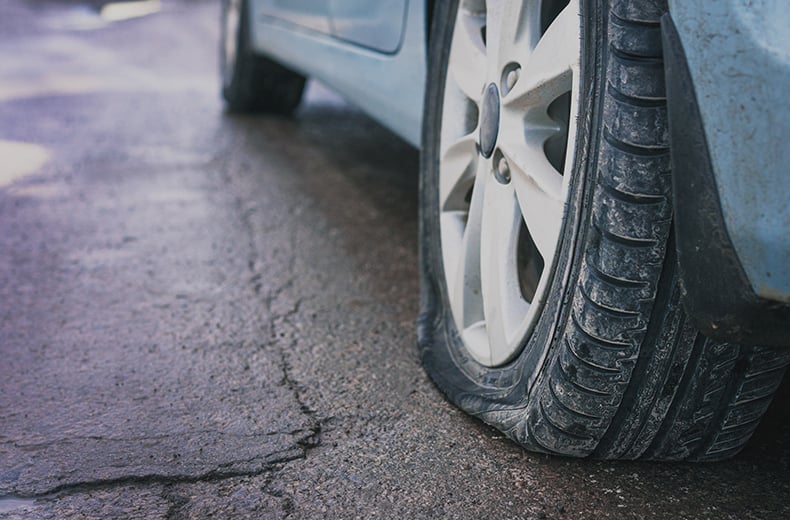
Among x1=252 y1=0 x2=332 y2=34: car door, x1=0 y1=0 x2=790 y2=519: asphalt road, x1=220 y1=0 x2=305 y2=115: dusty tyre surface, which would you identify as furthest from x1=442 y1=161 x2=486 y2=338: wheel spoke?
x1=220 y1=0 x2=305 y2=115: dusty tyre surface

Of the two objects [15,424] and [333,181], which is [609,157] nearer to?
[15,424]

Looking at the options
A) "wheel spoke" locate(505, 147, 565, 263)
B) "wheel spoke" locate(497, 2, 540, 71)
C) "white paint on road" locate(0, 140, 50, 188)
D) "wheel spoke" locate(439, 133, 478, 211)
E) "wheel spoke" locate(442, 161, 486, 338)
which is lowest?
"white paint on road" locate(0, 140, 50, 188)

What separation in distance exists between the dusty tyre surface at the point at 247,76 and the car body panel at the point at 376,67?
2.66ft

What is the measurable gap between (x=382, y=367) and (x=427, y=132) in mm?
516

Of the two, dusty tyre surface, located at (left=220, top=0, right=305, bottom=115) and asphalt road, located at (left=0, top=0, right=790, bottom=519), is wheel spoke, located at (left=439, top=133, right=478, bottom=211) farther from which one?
dusty tyre surface, located at (left=220, top=0, right=305, bottom=115)

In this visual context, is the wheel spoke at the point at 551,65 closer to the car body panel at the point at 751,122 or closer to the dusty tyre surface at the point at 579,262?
the dusty tyre surface at the point at 579,262

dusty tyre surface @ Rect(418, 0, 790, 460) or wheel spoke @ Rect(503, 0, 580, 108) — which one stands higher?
wheel spoke @ Rect(503, 0, 580, 108)

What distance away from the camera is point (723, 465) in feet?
4.76

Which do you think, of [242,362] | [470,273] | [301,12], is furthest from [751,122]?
[301,12]

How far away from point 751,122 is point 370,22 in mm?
1468

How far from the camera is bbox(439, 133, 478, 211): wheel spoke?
5.68 ft

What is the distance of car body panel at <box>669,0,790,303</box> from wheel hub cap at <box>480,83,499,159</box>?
1.80 ft

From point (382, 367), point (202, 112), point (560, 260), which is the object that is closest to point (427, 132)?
point (382, 367)

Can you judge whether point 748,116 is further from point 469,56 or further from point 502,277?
point 469,56
